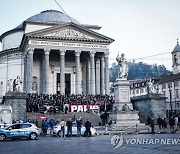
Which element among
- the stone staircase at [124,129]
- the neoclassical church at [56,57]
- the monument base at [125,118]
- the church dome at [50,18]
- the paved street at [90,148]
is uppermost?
the church dome at [50,18]

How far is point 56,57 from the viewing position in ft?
190

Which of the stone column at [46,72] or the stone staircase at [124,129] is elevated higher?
the stone column at [46,72]

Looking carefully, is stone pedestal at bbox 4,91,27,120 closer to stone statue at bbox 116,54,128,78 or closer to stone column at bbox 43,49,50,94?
A: stone statue at bbox 116,54,128,78

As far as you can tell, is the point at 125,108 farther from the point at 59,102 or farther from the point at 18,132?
the point at 59,102

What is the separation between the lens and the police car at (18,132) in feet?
70.0

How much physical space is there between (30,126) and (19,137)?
1.10 meters

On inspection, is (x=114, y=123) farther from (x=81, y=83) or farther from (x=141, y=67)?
(x=141, y=67)

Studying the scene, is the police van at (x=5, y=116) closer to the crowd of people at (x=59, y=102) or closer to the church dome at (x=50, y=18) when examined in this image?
the crowd of people at (x=59, y=102)

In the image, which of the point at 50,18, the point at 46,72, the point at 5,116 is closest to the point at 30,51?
the point at 46,72

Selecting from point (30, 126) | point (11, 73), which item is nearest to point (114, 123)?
point (30, 126)

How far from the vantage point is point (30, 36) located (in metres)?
49.3

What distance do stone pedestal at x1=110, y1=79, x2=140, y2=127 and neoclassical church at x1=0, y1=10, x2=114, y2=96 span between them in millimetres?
22055

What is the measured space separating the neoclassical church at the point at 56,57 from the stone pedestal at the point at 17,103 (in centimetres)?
1490

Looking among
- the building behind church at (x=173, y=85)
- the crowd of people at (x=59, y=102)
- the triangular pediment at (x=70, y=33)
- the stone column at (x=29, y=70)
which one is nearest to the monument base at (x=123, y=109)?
the crowd of people at (x=59, y=102)
